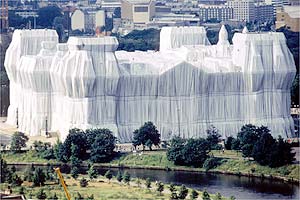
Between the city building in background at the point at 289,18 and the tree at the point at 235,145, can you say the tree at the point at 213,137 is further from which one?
the city building in background at the point at 289,18

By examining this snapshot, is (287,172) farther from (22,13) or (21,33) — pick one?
(22,13)

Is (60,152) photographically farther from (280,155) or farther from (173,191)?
(173,191)

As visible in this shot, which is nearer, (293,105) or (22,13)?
(293,105)

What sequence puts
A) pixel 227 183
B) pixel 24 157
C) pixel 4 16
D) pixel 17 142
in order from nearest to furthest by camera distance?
pixel 227 183 → pixel 24 157 → pixel 17 142 → pixel 4 16

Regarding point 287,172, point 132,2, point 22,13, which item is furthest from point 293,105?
point 22,13

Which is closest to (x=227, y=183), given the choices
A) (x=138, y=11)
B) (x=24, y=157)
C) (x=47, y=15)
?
(x=24, y=157)

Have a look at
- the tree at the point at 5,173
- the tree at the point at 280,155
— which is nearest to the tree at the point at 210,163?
the tree at the point at 280,155
